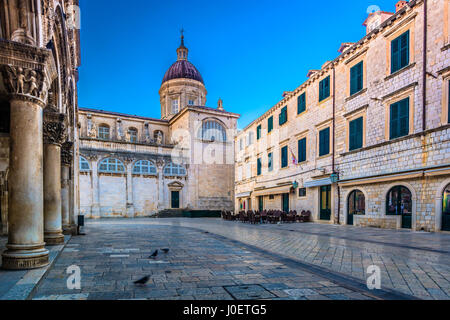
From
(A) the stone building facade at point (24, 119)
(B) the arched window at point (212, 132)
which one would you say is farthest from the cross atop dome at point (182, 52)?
(A) the stone building facade at point (24, 119)

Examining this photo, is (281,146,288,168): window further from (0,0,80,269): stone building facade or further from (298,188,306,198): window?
(0,0,80,269): stone building facade

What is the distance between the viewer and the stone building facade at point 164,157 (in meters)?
32.7

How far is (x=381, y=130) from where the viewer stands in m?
15.3

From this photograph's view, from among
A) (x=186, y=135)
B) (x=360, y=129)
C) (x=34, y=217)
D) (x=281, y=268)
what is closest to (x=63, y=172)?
(x=34, y=217)

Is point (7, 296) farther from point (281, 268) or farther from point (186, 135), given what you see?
point (186, 135)

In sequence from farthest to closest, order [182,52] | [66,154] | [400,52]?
[182,52], [400,52], [66,154]

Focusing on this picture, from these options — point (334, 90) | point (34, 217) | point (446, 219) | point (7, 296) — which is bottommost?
point (446, 219)

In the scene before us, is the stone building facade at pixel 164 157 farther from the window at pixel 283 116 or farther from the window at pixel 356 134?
the window at pixel 356 134

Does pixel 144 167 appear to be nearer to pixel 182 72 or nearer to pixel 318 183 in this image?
pixel 182 72

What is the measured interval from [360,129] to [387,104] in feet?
6.82

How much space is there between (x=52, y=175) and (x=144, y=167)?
27.7 metres

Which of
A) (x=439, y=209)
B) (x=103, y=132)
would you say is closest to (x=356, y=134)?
(x=439, y=209)
